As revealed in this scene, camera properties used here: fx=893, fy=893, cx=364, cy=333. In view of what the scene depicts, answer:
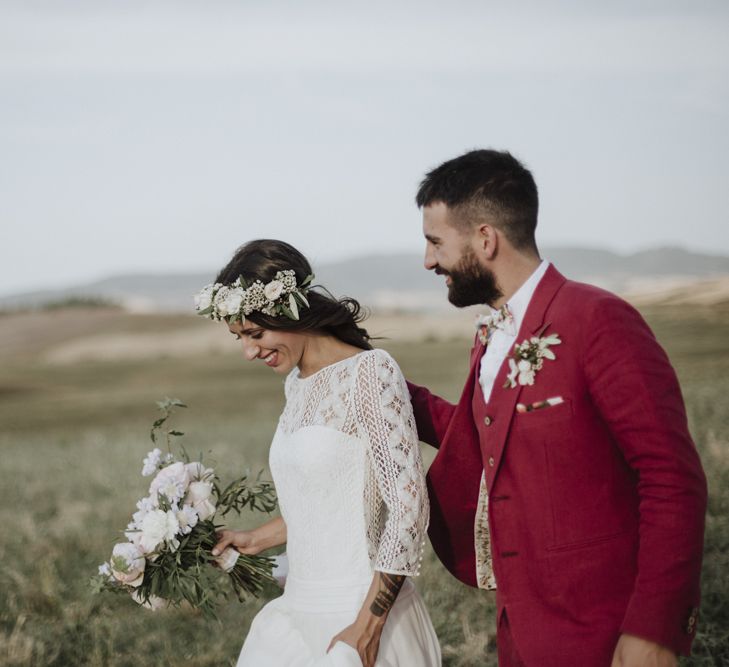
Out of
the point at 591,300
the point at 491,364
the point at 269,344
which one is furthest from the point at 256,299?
the point at 591,300

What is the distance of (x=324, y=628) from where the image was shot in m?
3.31

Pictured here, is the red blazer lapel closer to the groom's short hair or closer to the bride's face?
the groom's short hair

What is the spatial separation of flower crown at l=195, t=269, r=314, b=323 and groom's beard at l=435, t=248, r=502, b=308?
0.73 m

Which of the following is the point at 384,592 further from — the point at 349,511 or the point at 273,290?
the point at 273,290

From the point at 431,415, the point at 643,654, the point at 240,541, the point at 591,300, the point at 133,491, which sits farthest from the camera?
the point at 133,491

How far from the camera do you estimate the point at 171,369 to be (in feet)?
87.4

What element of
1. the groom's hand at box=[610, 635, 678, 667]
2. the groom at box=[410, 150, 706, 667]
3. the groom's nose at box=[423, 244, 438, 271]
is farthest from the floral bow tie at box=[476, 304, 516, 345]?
the groom's hand at box=[610, 635, 678, 667]

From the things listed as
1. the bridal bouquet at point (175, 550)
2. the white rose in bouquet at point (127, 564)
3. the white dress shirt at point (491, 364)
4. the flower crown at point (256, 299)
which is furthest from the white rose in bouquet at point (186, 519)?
the white dress shirt at point (491, 364)

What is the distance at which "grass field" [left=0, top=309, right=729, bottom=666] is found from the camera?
5.52m

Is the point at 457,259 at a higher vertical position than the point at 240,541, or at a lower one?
higher

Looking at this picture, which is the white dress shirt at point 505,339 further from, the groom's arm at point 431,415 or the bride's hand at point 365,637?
the bride's hand at point 365,637

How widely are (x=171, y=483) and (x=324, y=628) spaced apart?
2.89ft

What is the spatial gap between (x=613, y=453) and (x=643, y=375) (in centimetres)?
33

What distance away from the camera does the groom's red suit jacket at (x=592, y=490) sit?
2457 mm
